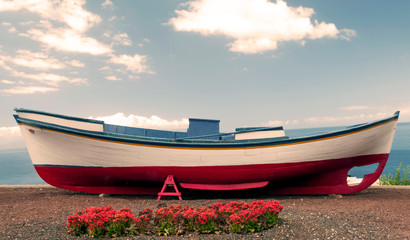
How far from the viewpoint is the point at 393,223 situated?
6.87 m

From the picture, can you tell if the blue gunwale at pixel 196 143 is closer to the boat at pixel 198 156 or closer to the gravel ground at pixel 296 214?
the boat at pixel 198 156

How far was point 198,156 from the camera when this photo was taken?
33.4ft

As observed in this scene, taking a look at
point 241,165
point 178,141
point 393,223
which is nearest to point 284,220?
point 393,223

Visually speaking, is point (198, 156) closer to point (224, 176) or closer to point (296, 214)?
point (224, 176)

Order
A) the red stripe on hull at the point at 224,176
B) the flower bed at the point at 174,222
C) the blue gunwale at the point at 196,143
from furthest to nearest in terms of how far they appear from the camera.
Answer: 1. the red stripe on hull at the point at 224,176
2. the blue gunwale at the point at 196,143
3. the flower bed at the point at 174,222

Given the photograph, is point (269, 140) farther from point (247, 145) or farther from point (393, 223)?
point (393, 223)

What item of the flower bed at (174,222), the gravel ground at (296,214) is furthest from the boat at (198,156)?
the flower bed at (174,222)

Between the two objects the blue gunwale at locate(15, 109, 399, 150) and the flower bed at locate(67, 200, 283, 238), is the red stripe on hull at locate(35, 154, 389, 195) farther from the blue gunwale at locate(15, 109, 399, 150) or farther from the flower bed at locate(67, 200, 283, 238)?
the flower bed at locate(67, 200, 283, 238)

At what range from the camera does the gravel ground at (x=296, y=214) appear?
19.1 ft

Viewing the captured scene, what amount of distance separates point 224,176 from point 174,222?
476cm

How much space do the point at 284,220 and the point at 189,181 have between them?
4781 mm

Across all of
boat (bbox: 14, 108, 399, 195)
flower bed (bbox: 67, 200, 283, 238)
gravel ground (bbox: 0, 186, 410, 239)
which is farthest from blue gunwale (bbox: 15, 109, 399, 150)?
flower bed (bbox: 67, 200, 283, 238)

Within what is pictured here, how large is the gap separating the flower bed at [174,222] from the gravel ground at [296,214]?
8.3 inches

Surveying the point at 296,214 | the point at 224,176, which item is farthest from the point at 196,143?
the point at 296,214
